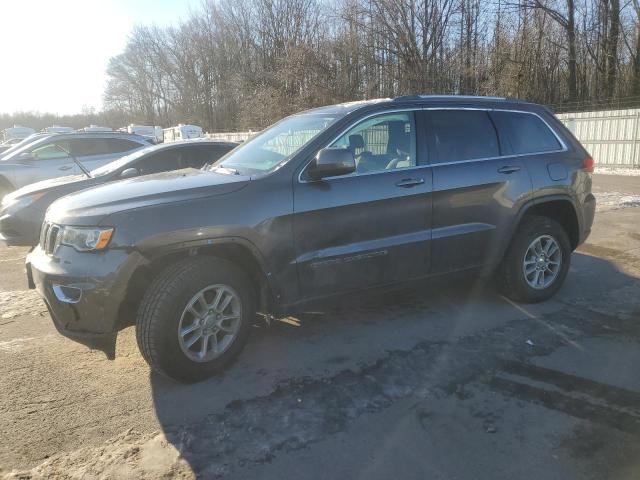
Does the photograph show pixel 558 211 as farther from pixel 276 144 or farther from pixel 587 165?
pixel 276 144

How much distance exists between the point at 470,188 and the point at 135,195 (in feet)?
8.97

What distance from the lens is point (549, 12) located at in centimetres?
3109

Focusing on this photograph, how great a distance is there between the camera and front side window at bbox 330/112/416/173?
4074mm

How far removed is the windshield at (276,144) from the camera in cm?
397

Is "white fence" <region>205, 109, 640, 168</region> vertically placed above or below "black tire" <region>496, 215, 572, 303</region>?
above

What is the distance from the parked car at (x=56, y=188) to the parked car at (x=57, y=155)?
296 centimetres

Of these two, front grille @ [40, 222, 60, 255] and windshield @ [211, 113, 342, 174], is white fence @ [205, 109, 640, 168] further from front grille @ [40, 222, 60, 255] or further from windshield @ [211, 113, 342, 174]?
front grille @ [40, 222, 60, 255]

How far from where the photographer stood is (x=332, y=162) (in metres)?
3.60

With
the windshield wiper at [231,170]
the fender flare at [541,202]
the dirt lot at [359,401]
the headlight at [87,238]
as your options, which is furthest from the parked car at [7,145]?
the fender flare at [541,202]

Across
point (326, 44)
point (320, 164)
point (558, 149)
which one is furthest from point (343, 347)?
point (326, 44)

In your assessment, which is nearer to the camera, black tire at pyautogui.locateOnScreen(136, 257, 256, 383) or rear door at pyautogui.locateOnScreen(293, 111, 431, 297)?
black tire at pyautogui.locateOnScreen(136, 257, 256, 383)

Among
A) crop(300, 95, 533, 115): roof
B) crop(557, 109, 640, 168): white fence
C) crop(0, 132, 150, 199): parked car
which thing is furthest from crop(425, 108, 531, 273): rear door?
crop(557, 109, 640, 168): white fence

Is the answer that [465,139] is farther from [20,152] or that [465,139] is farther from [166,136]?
[166,136]

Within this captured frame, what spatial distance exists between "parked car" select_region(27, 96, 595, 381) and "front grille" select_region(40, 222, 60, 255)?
0.06 ft
